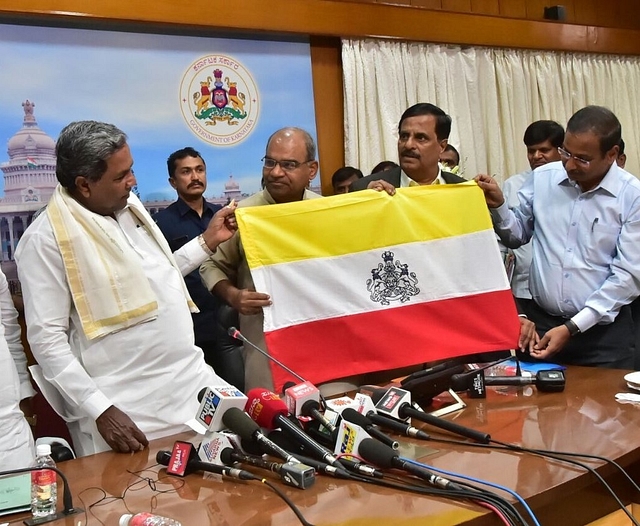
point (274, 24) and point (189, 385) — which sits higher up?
point (274, 24)

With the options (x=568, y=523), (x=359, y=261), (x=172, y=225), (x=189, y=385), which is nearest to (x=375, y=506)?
(x=568, y=523)

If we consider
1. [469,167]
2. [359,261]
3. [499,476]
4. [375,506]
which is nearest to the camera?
[375,506]

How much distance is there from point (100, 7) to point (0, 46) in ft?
1.74

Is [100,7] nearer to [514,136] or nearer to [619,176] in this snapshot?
[619,176]

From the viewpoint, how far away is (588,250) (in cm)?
287

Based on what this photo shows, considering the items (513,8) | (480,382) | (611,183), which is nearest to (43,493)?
(480,382)

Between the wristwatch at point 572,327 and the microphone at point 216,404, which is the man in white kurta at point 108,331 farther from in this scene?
the wristwatch at point 572,327

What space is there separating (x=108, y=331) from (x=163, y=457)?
1.74 feet

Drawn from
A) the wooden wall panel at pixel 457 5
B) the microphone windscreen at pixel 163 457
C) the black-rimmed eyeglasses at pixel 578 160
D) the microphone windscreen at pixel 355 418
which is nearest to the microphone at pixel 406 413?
the microphone windscreen at pixel 355 418

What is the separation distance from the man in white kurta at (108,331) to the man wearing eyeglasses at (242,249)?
1.02ft

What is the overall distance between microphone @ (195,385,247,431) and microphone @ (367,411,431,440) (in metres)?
0.35

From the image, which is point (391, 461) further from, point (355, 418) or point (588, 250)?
point (588, 250)

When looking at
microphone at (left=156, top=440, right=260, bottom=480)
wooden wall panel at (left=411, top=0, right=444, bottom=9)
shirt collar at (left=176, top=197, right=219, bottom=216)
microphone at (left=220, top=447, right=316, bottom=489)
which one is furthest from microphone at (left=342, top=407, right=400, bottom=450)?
wooden wall panel at (left=411, top=0, right=444, bottom=9)

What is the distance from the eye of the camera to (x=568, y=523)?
165 cm
